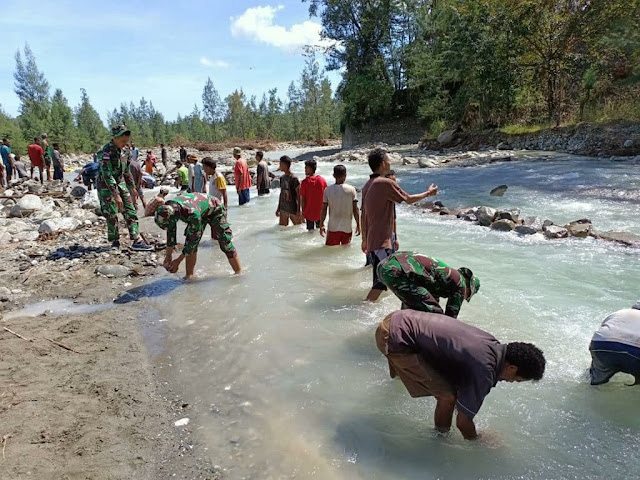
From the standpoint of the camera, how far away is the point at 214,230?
5.90 m

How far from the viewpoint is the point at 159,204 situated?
5227 mm

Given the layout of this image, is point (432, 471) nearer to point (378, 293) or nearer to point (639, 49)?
point (378, 293)

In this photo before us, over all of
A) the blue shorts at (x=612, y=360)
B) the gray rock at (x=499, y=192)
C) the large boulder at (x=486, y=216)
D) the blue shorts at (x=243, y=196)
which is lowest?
the blue shorts at (x=612, y=360)

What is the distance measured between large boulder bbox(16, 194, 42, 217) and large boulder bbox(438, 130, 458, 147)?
20846 millimetres

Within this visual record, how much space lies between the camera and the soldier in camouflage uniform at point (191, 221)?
17.1 ft

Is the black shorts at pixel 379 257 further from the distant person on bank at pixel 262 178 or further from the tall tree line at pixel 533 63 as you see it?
the tall tree line at pixel 533 63

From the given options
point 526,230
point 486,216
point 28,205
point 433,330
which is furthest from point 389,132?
point 433,330

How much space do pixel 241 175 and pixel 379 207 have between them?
620cm

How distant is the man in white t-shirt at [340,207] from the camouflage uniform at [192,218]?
1.48m

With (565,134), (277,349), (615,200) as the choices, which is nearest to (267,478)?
(277,349)

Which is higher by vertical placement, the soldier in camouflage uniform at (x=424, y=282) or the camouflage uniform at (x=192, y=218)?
the camouflage uniform at (x=192, y=218)

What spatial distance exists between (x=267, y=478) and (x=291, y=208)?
6.55 meters

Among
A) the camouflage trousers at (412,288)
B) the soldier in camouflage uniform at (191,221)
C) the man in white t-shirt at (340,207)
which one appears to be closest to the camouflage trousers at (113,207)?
the soldier in camouflage uniform at (191,221)

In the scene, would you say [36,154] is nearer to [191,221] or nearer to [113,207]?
[113,207]
